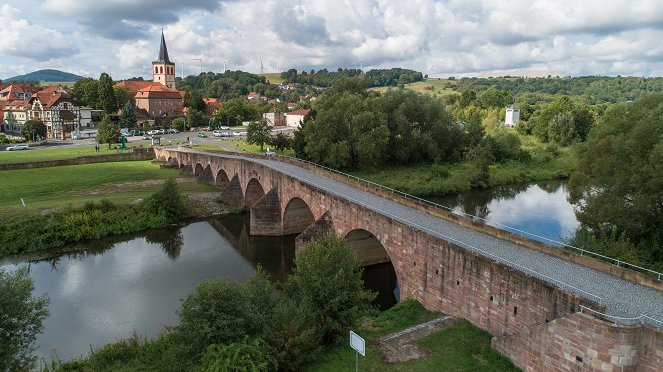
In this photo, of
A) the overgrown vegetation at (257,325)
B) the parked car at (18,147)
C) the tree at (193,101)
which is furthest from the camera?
the tree at (193,101)

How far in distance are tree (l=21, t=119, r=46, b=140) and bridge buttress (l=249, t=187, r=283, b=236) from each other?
62.0 meters

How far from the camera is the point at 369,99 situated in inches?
2162

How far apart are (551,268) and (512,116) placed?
9312 centimetres

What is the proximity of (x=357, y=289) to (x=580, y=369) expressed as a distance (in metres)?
7.12

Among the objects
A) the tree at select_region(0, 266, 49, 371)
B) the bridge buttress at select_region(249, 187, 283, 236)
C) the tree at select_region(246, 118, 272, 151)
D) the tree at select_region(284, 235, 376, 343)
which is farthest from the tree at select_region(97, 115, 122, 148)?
the tree at select_region(284, 235, 376, 343)

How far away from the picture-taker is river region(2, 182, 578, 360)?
20828 mm

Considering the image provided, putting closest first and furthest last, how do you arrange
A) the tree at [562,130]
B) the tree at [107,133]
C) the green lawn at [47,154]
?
the green lawn at [47,154] → the tree at [107,133] → the tree at [562,130]

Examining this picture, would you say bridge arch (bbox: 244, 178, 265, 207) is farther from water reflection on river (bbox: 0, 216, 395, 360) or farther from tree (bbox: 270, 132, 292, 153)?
tree (bbox: 270, 132, 292, 153)

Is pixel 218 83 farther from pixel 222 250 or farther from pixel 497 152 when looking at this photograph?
pixel 222 250

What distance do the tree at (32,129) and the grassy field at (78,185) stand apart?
29.3 m

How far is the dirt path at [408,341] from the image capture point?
14.5 m

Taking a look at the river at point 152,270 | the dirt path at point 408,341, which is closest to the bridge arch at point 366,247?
the river at point 152,270

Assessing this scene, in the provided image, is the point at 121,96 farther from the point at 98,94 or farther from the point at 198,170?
the point at 198,170

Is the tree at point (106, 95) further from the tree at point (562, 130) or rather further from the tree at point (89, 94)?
the tree at point (562, 130)
